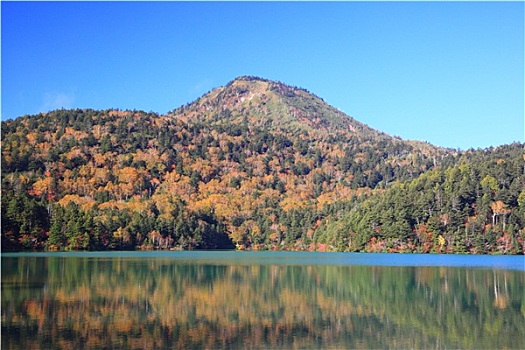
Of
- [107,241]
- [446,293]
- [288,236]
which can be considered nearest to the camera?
[446,293]

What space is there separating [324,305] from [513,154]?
13917 cm

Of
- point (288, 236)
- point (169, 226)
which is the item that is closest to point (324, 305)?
point (169, 226)

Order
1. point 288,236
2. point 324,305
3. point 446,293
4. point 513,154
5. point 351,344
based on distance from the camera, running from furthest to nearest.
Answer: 1. point 288,236
2. point 513,154
3. point 446,293
4. point 324,305
5. point 351,344

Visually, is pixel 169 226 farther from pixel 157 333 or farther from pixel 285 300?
pixel 157 333

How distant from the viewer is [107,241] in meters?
142

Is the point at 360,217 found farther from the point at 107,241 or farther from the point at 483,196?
the point at 107,241

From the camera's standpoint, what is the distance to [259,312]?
35.1m

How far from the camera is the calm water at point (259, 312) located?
27.6 meters

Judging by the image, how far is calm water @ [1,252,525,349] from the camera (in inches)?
1086

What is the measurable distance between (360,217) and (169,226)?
166ft

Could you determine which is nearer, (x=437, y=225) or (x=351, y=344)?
(x=351, y=344)

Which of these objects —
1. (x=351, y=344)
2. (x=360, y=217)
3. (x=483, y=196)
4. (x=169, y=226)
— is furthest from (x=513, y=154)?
(x=351, y=344)

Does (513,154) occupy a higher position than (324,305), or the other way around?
(513,154)

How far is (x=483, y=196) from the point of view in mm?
134625
